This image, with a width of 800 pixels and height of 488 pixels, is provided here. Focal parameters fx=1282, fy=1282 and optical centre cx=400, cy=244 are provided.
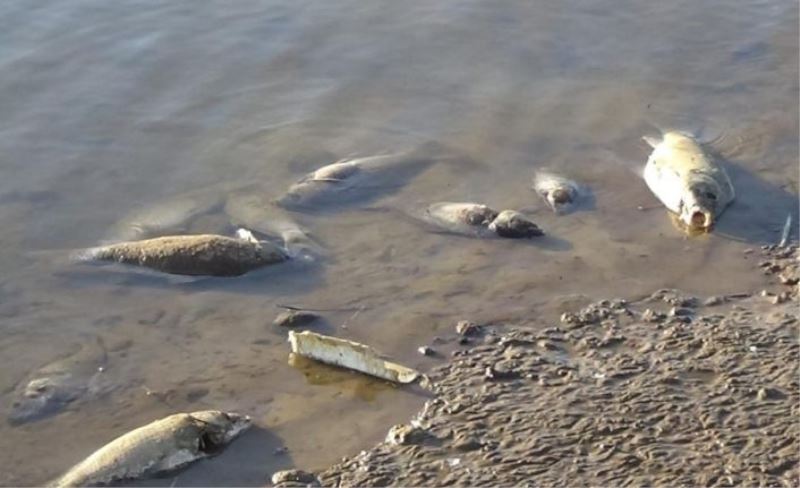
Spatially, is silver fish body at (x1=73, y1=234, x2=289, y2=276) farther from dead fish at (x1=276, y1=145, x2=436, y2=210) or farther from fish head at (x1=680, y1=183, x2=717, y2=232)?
fish head at (x1=680, y1=183, x2=717, y2=232)

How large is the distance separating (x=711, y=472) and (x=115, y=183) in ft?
18.6

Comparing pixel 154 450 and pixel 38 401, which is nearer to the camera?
pixel 154 450

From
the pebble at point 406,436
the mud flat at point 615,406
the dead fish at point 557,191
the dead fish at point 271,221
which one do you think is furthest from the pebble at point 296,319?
the dead fish at point 557,191

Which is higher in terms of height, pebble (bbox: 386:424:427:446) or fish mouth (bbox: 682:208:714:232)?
pebble (bbox: 386:424:427:446)

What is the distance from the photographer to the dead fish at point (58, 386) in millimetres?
7590

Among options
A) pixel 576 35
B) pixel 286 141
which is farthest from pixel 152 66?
pixel 576 35

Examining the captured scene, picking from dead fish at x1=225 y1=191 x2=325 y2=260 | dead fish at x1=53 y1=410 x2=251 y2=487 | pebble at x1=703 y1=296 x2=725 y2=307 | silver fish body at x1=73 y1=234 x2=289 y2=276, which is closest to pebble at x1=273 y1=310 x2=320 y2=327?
silver fish body at x1=73 y1=234 x2=289 y2=276

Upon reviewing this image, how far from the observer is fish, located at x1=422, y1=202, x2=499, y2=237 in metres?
9.23

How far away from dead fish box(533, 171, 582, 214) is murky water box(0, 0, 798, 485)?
0.11 m

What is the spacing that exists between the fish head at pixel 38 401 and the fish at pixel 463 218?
9.89ft

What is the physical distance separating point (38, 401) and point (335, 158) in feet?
11.9

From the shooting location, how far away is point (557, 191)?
9.65 m

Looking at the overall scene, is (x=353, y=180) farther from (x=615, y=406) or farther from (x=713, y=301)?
(x=615, y=406)

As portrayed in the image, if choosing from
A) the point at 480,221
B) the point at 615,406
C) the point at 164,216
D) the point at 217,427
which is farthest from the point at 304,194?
the point at 615,406
